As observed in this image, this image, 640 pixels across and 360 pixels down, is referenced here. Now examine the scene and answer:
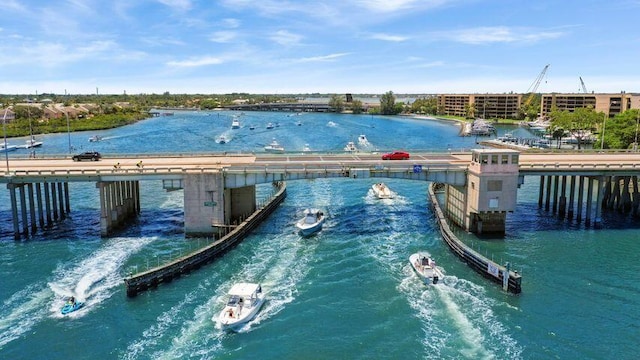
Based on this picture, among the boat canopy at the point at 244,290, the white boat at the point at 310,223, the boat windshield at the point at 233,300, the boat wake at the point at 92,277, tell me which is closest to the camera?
the boat windshield at the point at 233,300

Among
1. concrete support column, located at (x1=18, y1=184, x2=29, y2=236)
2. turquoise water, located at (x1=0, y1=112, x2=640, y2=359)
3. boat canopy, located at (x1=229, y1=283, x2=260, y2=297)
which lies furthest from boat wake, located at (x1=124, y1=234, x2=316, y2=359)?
concrete support column, located at (x1=18, y1=184, x2=29, y2=236)

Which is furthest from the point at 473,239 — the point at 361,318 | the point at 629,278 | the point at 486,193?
the point at 361,318

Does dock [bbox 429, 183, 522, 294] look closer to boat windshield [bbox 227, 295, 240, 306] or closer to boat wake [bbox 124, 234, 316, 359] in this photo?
boat wake [bbox 124, 234, 316, 359]

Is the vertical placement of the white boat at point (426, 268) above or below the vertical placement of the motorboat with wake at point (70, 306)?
above

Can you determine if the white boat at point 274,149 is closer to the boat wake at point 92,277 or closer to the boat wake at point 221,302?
the boat wake at point 221,302

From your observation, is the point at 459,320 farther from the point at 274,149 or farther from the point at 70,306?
the point at 274,149

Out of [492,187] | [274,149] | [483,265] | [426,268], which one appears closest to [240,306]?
[426,268]

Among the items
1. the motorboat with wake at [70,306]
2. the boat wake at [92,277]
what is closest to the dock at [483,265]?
the boat wake at [92,277]
